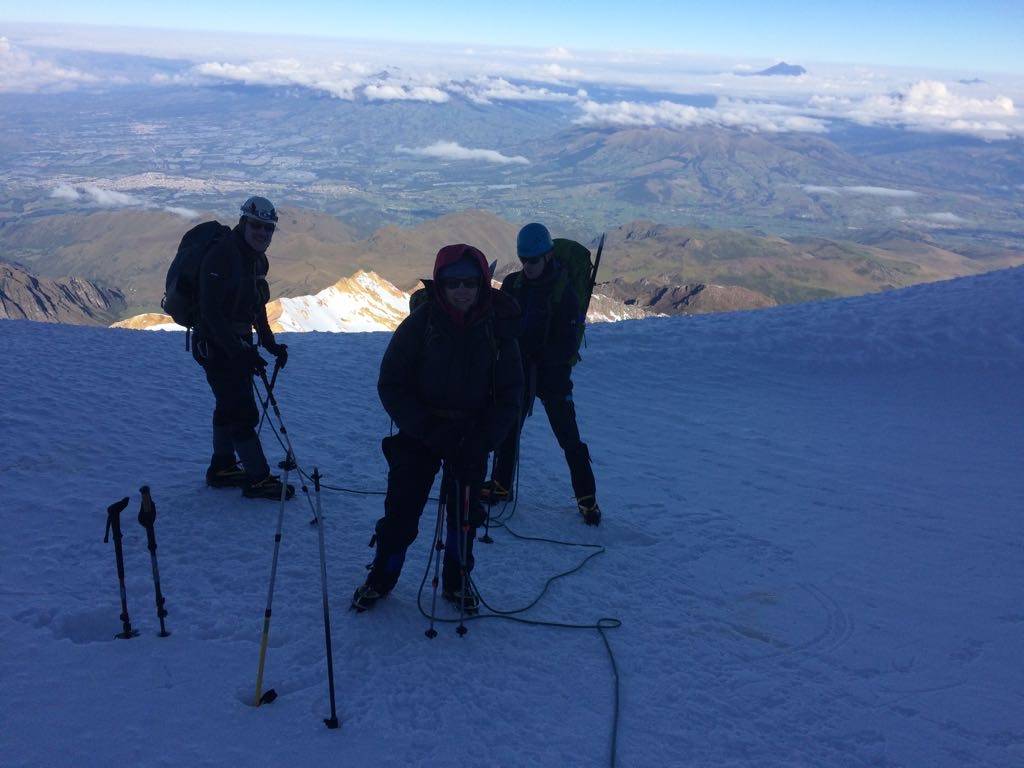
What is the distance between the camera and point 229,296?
6.22 meters

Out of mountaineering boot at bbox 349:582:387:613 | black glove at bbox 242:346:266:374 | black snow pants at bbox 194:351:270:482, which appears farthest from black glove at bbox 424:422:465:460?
black snow pants at bbox 194:351:270:482

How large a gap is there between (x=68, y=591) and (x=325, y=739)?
245 centimetres

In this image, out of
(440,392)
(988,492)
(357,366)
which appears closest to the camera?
(440,392)

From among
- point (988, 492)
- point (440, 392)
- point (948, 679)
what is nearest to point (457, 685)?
point (440, 392)

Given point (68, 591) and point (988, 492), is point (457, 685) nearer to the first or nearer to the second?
point (68, 591)

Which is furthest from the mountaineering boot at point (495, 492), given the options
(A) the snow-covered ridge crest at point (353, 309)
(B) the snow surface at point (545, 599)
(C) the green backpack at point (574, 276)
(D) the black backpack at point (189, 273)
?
(A) the snow-covered ridge crest at point (353, 309)

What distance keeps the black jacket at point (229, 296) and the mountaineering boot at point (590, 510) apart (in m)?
3.80

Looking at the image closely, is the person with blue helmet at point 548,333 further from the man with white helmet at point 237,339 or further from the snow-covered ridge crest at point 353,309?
the snow-covered ridge crest at point 353,309

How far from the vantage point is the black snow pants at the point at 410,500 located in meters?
4.90

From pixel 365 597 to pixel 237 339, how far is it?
2602mm

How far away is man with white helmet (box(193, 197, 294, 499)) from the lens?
6.08 metres

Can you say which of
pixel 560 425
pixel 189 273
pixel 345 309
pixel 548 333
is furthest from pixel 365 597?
pixel 345 309

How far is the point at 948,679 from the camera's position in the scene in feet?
16.3

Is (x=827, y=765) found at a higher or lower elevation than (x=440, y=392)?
lower
